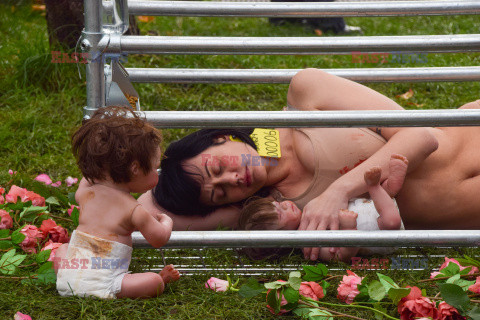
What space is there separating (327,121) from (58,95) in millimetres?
1912

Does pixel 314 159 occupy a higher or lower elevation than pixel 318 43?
lower

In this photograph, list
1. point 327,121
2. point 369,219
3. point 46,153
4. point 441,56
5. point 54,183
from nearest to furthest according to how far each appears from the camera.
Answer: point 327,121, point 369,219, point 54,183, point 46,153, point 441,56

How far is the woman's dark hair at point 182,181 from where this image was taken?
83.8 inches

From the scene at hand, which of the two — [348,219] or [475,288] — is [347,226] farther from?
[475,288]

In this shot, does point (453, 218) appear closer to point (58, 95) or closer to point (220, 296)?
point (220, 296)

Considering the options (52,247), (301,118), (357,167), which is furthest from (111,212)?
(357,167)

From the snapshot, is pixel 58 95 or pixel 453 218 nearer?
pixel 453 218

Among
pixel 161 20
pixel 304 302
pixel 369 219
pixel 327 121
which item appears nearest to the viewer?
pixel 304 302

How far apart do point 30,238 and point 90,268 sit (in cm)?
45

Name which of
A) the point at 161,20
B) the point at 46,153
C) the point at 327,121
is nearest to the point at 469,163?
the point at 327,121

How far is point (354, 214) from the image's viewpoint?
1.97m

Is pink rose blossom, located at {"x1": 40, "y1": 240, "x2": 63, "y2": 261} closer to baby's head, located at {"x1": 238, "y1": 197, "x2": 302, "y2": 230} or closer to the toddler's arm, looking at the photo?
the toddler's arm

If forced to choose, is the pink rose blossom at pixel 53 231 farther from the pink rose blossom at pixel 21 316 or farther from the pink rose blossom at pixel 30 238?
the pink rose blossom at pixel 21 316

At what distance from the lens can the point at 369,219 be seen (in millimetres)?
1998
